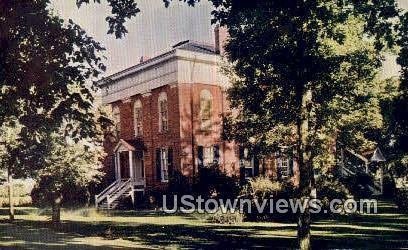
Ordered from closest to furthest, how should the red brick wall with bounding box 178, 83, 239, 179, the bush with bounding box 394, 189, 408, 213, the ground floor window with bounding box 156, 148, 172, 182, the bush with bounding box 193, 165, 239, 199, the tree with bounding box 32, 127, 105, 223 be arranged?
the tree with bounding box 32, 127, 105, 223, the bush with bounding box 394, 189, 408, 213, the bush with bounding box 193, 165, 239, 199, the red brick wall with bounding box 178, 83, 239, 179, the ground floor window with bounding box 156, 148, 172, 182

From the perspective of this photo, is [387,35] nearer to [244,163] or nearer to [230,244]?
[230,244]

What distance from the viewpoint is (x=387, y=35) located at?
9.09 m

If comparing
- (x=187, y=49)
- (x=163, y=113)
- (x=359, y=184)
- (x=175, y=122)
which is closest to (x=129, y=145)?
(x=163, y=113)

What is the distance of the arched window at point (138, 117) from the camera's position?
37.1 m

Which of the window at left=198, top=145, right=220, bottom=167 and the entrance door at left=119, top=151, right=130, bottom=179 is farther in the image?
the entrance door at left=119, top=151, right=130, bottom=179

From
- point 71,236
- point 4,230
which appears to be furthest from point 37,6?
point 4,230

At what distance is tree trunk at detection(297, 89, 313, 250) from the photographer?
13.5 metres

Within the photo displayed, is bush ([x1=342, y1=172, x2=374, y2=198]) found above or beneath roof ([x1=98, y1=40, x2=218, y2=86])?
beneath

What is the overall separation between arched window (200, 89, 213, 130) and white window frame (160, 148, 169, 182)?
358 centimetres

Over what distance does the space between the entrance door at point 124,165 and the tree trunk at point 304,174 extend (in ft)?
87.7

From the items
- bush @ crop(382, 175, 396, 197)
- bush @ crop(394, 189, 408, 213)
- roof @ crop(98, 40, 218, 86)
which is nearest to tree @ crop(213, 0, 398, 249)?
bush @ crop(394, 189, 408, 213)

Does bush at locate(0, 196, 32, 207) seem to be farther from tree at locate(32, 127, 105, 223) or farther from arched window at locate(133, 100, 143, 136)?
tree at locate(32, 127, 105, 223)

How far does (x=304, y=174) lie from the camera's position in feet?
46.2

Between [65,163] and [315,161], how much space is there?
12.2 metres
